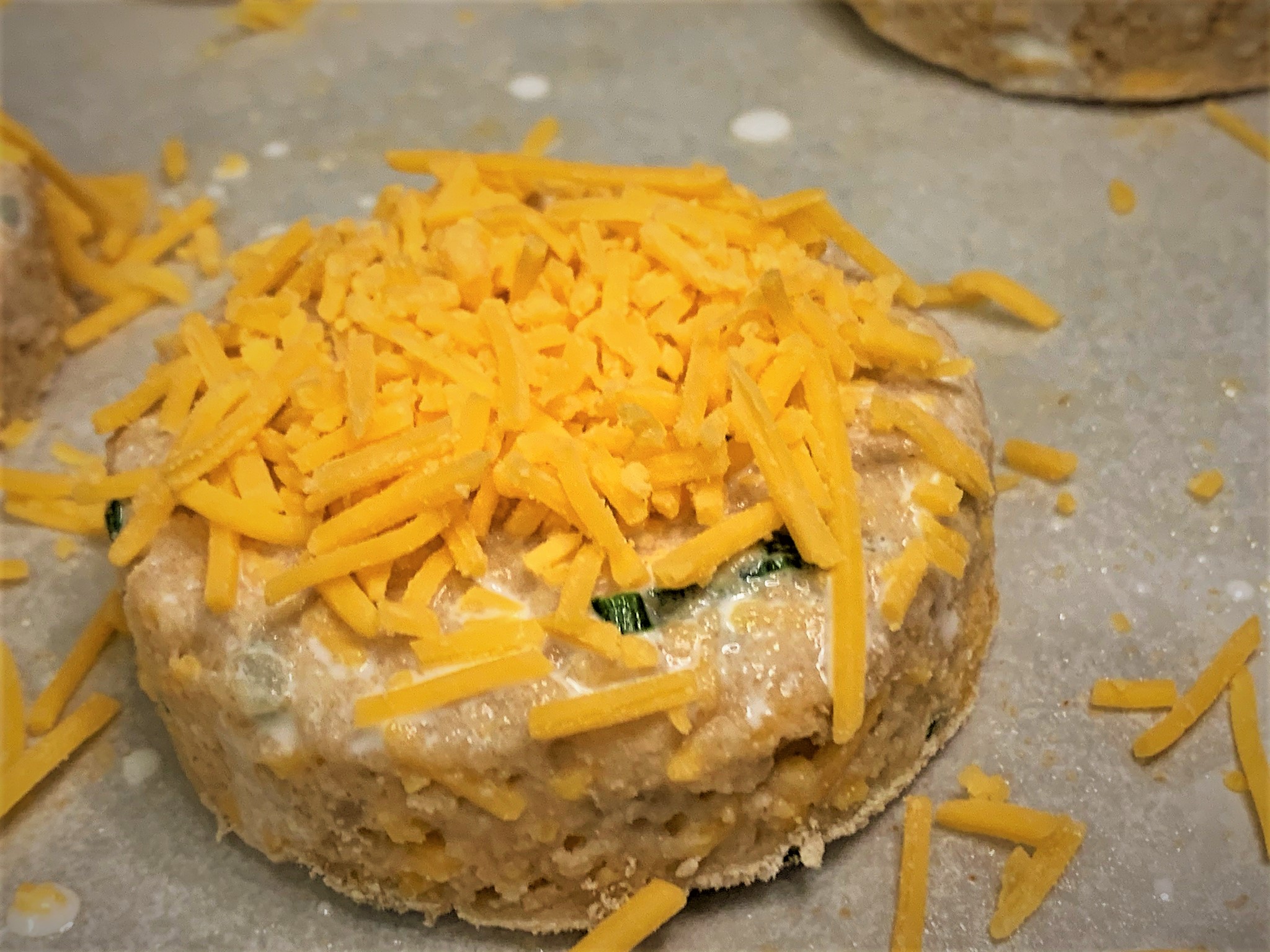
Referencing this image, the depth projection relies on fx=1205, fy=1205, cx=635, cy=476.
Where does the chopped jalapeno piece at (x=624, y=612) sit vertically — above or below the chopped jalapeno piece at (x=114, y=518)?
above

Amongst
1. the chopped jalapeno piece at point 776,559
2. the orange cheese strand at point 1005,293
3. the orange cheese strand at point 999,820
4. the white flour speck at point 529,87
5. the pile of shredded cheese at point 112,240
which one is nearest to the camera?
the chopped jalapeno piece at point 776,559

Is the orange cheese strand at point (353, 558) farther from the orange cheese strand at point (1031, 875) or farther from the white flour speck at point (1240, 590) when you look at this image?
the white flour speck at point (1240, 590)

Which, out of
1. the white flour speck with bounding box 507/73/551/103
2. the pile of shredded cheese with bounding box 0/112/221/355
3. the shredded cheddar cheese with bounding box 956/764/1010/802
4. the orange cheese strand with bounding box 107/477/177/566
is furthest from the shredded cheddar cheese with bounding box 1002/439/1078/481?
the pile of shredded cheese with bounding box 0/112/221/355

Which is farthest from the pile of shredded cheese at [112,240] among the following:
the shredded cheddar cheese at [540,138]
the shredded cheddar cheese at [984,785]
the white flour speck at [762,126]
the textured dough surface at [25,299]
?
the shredded cheddar cheese at [984,785]

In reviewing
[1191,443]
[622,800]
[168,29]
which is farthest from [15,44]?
[1191,443]

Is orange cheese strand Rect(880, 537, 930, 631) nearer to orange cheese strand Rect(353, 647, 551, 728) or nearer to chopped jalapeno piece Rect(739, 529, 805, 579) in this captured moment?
chopped jalapeno piece Rect(739, 529, 805, 579)

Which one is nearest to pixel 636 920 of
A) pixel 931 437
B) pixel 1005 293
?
pixel 931 437

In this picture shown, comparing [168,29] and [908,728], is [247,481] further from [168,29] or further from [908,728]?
[168,29]
